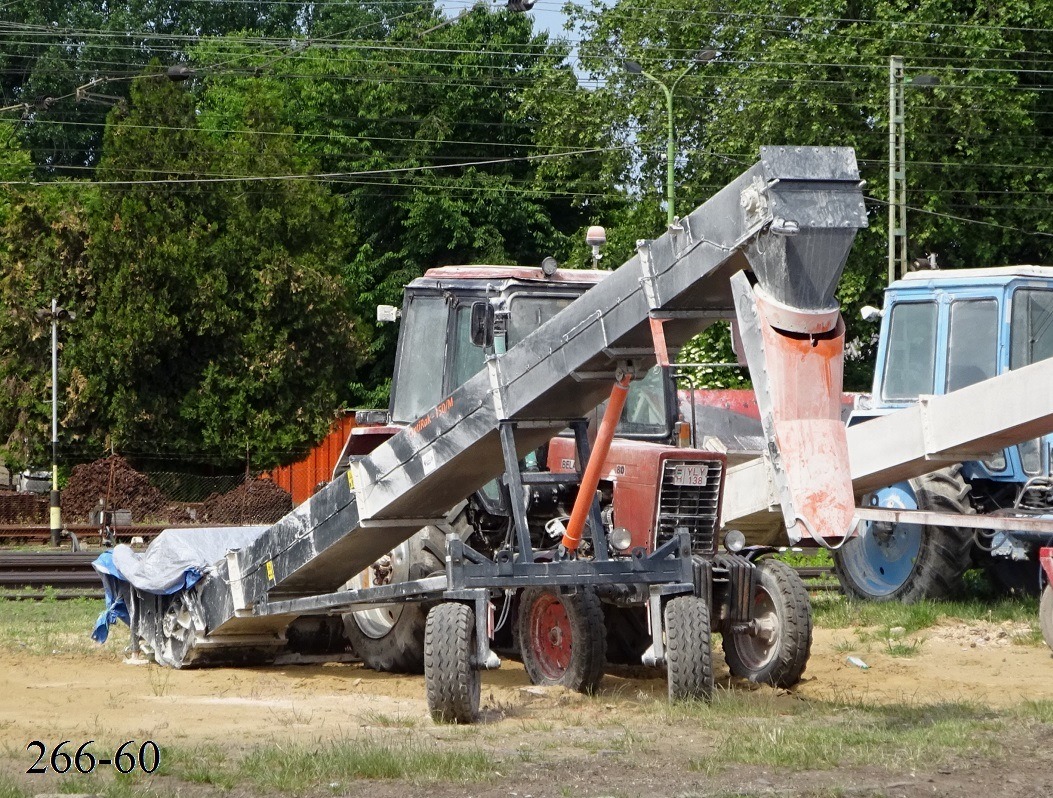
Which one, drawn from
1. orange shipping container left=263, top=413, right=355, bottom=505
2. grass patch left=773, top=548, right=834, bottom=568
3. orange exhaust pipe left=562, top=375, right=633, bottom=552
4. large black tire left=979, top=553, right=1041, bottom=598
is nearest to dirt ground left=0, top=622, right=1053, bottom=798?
orange exhaust pipe left=562, top=375, right=633, bottom=552

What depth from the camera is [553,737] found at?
8.80m

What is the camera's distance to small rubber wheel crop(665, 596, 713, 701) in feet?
31.4

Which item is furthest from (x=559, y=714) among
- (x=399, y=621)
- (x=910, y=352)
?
(x=910, y=352)

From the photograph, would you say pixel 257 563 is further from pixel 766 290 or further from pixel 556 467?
pixel 766 290

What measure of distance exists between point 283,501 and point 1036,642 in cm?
2162

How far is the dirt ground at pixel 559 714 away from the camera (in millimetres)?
7383

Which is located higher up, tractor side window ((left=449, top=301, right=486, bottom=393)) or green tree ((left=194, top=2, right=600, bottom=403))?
green tree ((left=194, top=2, right=600, bottom=403))

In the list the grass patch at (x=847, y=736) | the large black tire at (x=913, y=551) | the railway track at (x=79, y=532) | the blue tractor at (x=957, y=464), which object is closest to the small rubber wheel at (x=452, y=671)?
the grass patch at (x=847, y=736)

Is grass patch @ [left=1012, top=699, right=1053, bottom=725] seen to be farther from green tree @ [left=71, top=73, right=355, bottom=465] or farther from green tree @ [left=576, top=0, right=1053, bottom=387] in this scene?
green tree @ [left=71, top=73, right=355, bottom=465]

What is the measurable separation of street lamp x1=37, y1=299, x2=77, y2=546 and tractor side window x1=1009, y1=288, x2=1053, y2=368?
1934cm

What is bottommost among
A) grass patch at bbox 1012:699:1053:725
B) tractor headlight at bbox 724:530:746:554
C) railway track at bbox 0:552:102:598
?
railway track at bbox 0:552:102:598

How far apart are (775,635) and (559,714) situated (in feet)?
6.07

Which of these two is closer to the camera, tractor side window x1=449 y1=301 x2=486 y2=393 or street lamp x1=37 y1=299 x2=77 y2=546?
tractor side window x1=449 y1=301 x2=486 y2=393

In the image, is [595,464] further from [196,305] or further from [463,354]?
[196,305]
